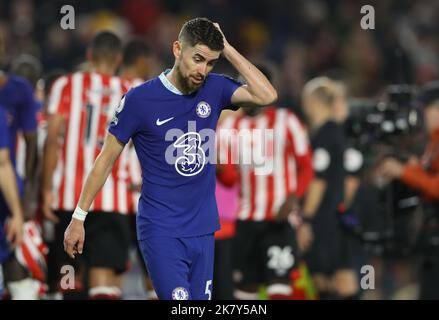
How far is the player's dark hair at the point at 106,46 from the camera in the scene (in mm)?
8875

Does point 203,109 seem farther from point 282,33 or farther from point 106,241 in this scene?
point 282,33

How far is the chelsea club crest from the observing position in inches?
254

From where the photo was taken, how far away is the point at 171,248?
6.45m

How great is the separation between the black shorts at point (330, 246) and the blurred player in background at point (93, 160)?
2.24 metres

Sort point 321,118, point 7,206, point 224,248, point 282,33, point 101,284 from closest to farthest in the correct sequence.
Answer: point 7,206
point 101,284
point 224,248
point 321,118
point 282,33

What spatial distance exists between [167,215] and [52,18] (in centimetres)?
1094

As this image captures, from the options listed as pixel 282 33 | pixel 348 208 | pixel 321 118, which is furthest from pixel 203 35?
pixel 282 33

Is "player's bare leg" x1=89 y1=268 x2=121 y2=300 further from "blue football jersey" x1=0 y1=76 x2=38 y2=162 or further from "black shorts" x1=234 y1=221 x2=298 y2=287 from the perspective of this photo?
"black shorts" x1=234 y1=221 x2=298 y2=287

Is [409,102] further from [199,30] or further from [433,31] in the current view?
[433,31]

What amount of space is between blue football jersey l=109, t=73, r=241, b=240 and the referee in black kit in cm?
392

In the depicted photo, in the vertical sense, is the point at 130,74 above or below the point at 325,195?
above

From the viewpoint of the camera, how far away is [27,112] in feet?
28.6

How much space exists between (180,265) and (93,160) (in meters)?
2.58
